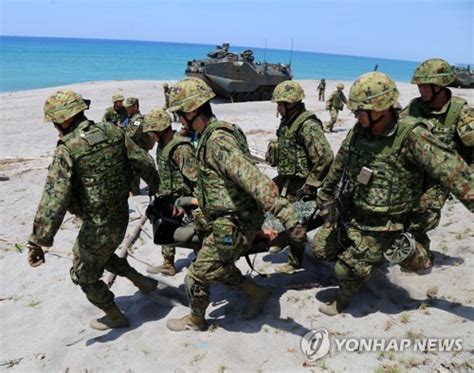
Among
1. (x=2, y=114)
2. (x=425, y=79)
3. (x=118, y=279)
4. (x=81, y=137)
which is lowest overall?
(x=2, y=114)

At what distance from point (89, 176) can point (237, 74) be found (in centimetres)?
2159

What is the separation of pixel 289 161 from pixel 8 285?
12.0 feet

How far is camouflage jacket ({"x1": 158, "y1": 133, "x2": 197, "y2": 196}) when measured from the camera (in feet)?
16.5

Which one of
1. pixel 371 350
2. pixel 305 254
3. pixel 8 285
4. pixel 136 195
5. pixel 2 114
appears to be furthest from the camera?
pixel 2 114

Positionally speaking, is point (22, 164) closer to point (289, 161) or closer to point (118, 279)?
point (118, 279)

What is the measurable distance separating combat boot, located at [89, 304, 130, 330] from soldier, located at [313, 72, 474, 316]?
1.99 meters

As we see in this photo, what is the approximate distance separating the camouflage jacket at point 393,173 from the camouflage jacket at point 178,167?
60.1 inches

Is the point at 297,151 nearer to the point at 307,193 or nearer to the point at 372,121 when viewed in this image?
the point at 307,193

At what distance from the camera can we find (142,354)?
4027mm

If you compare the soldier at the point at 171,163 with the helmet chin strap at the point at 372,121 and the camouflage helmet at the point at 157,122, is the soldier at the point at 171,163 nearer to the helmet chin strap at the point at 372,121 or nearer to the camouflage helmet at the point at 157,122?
the camouflage helmet at the point at 157,122

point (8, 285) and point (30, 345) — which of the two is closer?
point (30, 345)

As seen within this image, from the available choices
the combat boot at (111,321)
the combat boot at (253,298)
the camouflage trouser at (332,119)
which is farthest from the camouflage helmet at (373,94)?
the camouflage trouser at (332,119)

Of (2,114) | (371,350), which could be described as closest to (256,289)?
(371,350)

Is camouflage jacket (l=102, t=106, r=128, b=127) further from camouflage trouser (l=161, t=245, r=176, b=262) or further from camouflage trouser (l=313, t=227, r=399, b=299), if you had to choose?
camouflage trouser (l=313, t=227, r=399, b=299)
